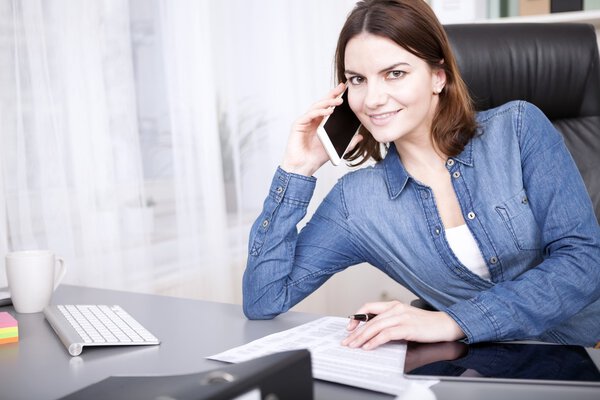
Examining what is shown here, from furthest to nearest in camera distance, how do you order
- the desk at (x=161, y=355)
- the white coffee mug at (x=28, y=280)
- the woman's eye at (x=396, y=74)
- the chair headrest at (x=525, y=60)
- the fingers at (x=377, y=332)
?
the chair headrest at (x=525, y=60)
the woman's eye at (x=396, y=74)
the white coffee mug at (x=28, y=280)
the fingers at (x=377, y=332)
the desk at (x=161, y=355)

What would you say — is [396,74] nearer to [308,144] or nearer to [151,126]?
[308,144]

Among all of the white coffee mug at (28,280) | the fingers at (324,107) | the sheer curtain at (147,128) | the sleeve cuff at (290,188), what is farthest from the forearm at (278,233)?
the sheer curtain at (147,128)

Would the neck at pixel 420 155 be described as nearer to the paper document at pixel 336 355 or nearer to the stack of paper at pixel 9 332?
the paper document at pixel 336 355

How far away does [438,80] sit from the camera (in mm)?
1375

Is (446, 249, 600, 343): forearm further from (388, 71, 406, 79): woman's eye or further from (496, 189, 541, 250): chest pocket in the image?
(388, 71, 406, 79): woman's eye

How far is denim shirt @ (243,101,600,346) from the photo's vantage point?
1.17 meters

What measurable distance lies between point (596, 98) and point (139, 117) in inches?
45.8

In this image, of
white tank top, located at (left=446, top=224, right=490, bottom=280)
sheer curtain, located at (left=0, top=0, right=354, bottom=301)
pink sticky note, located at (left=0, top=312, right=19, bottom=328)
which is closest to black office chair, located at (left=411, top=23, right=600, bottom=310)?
white tank top, located at (left=446, top=224, right=490, bottom=280)

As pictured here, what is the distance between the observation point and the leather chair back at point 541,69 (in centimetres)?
159

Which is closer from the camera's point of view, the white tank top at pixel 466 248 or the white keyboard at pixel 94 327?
the white keyboard at pixel 94 327

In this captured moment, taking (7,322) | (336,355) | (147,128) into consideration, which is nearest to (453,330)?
(336,355)

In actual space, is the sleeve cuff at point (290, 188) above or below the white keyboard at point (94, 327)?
above

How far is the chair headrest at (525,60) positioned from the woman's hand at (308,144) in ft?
1.30

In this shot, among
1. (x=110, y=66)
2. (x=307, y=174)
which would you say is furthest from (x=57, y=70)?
(x=307, y=174)
